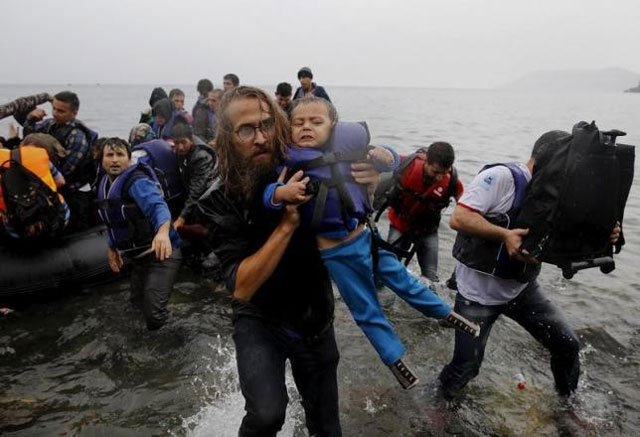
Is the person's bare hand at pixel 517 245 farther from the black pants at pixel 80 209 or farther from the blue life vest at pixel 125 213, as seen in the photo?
the black pants at pixel 80 209

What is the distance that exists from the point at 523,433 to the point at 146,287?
3819 mm

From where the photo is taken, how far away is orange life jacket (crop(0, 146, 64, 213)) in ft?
16.9

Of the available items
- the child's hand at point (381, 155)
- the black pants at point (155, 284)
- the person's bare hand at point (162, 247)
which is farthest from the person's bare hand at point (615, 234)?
the black pants at point (155, 284)

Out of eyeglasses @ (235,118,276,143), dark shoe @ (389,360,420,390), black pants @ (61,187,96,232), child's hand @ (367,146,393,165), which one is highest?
eyeglasses @ (235,118,276,143)

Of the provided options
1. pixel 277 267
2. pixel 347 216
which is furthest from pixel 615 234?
pixel 277 267

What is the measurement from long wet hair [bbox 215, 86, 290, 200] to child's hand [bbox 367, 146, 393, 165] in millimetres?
499

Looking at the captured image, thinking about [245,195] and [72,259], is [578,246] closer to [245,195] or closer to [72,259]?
[245,195]

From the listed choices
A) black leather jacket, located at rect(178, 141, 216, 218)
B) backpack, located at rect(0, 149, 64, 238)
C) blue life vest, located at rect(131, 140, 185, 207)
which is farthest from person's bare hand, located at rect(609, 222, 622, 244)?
backpack, located at rect(0, 149, 64, 238)

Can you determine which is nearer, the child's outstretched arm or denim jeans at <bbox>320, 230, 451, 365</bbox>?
the child's outstretched arm

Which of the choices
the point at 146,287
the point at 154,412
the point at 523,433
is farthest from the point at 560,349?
the point at 146,287

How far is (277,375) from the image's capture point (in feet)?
7.86

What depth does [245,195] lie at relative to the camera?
224 cm

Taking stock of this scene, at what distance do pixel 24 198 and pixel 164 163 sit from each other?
172 cm

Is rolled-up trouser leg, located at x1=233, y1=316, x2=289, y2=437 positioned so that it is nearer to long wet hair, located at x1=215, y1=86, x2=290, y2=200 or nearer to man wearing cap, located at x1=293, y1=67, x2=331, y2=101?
long wet hair, located at x1=215, y1=86, x2=290, y2=200
